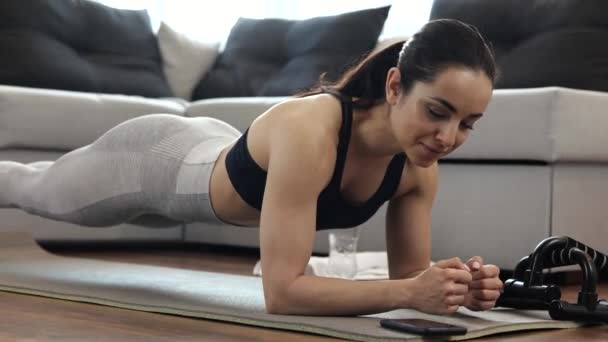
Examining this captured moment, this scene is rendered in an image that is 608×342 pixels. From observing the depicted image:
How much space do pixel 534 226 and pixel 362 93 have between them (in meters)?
1.00

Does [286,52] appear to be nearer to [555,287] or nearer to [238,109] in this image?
[238,109]

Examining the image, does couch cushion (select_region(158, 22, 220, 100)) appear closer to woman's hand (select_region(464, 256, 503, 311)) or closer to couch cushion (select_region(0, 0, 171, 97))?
couch cushion (select_region(0, 0, 171, 97))

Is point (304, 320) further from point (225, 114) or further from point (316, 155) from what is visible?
point (225, 114)

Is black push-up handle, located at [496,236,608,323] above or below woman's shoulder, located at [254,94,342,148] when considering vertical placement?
below

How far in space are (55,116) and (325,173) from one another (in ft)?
5.45

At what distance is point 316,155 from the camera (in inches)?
63.2

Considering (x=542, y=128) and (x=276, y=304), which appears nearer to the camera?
(x=276, y=304)

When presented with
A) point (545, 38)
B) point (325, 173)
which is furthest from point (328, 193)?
point (545, 38)


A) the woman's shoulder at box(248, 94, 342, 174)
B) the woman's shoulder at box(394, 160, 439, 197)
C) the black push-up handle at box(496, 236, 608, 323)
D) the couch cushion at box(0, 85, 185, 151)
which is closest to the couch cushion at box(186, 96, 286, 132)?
the couch cushion at box(0, 85, 185, 151)

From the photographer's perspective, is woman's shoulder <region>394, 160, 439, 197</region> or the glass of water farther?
the glass of water

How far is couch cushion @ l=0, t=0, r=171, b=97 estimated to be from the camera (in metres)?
3.34

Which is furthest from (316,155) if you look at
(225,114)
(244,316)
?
(225,114)

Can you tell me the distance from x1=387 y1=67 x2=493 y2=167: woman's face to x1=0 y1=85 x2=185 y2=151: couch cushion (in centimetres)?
175

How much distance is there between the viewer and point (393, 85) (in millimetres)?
1608
